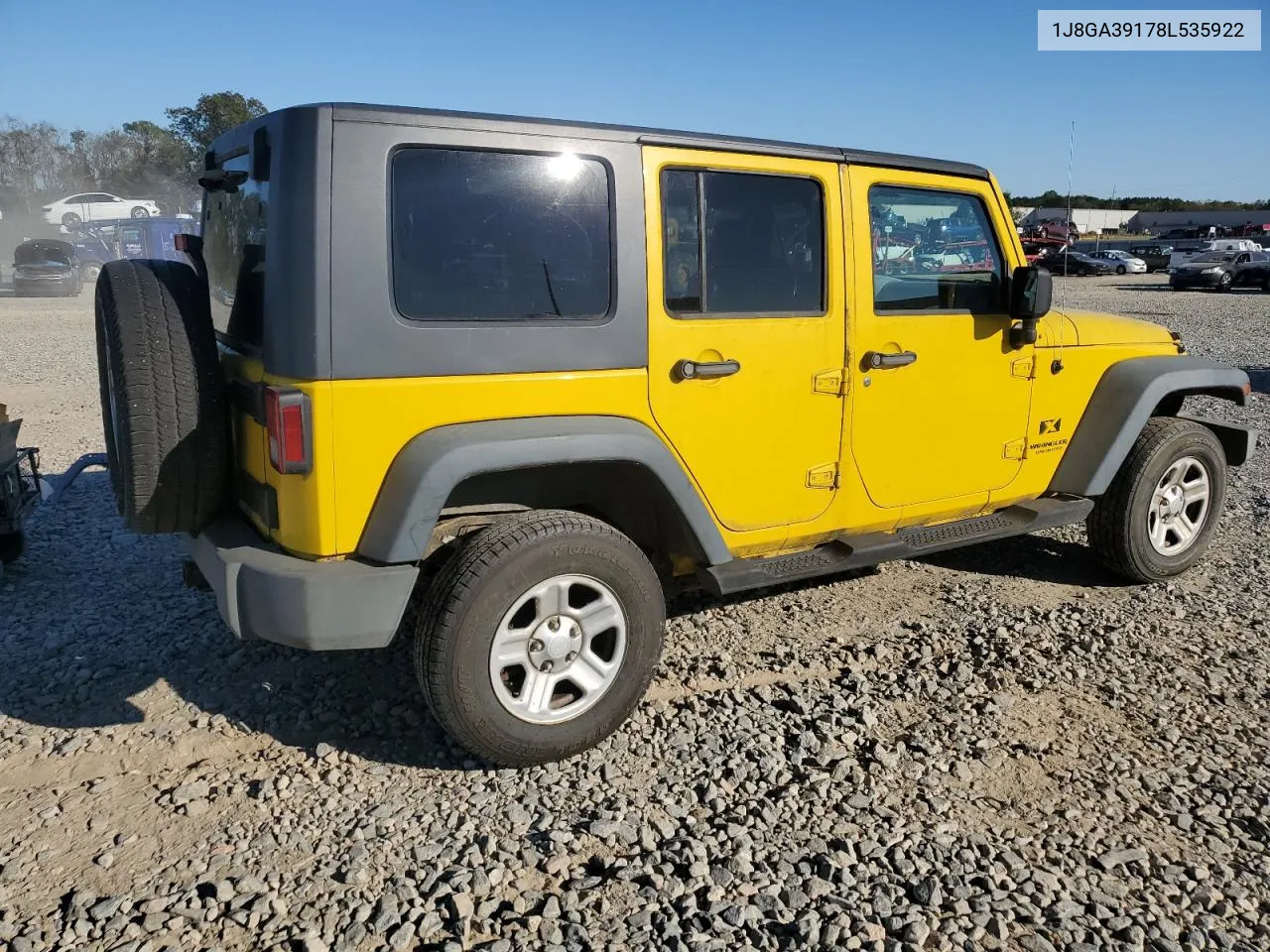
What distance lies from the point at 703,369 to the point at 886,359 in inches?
34.0


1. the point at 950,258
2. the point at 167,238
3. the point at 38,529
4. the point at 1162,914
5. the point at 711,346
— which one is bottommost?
the point at 1162,914

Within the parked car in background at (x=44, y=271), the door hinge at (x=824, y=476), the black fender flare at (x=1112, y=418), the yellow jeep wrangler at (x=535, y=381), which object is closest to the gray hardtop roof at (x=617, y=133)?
the yellow jeep wrangler at (x=535, y=381)

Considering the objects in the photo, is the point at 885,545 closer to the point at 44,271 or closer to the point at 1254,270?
the point at 44,271

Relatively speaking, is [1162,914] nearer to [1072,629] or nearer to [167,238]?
[1072,629]

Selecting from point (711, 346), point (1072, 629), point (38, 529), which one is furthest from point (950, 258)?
point (38, 529)

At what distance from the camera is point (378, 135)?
2.74m

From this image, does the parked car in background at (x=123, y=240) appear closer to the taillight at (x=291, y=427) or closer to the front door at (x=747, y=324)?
the front door at (x=747, y=324)

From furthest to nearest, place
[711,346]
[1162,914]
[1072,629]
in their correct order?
[1072,629] → [711,346] → [1162,914]

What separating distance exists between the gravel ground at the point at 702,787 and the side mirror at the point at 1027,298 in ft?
4.22

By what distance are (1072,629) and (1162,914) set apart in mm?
1912

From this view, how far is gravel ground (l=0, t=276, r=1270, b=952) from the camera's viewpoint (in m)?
2.45

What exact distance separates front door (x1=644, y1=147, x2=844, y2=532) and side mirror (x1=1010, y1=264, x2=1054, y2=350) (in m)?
0.90

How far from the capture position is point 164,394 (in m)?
2.90

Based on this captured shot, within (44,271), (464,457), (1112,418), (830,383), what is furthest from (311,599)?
(44,271)
